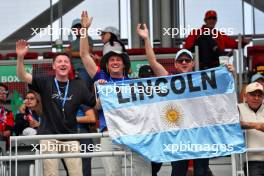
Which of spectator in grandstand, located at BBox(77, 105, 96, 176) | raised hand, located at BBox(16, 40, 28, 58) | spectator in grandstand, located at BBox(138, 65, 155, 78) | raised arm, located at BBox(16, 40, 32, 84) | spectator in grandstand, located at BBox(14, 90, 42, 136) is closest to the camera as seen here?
raised arm, located at BBox(16, 40, 32, 84)

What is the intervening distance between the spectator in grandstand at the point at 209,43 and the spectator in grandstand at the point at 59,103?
4.01 meters

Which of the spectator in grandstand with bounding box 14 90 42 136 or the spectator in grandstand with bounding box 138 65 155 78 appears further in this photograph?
the spectator in grandstand with bounding box 14 90 42 136

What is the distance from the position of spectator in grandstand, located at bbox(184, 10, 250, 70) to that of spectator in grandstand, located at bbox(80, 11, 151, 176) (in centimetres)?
336

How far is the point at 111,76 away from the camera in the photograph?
11.6 m

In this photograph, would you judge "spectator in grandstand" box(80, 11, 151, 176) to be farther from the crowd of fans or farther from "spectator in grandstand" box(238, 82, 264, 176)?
"spectator in grandstand" box(238, 82, 264, 176)

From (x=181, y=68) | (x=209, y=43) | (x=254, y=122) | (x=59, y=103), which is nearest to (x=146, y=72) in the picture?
(x=181, y=68)

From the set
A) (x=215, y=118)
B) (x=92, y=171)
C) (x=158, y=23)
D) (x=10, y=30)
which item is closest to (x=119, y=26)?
(x=158, y=23)

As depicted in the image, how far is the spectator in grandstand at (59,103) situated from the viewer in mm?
11055

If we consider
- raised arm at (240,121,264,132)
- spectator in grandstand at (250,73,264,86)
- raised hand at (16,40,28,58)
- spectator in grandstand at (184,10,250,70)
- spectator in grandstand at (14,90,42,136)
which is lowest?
raised arm at (240,121,264,132)

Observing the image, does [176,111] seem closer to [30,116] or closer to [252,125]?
[252,125]

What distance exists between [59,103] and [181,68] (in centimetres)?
158

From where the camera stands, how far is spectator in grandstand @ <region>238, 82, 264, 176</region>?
37.1 ft

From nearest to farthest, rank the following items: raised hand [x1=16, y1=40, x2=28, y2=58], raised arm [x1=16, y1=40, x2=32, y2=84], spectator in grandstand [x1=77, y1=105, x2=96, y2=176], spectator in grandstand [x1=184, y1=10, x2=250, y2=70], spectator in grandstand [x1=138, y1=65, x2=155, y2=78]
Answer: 1. raised arm [x1=16, y1=40, x2=32, y2=84]
2. raised hand [x1=16, y1=40, x2=28, y2=58]
3. spectator in grandstand [x1=77, y1=105, x2=96, y2=176]
4. spectator in grandstand [x1=138, y1=65, x2=155, y2=78]
5. spectator in grandstand [x1=184, y1=10, x2=250, y2=70]

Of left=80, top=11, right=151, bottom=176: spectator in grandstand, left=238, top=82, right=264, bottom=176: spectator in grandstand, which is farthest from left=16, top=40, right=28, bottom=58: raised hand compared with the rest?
left=238, top=82, right=264, bottom=176: spectator in grandstand
